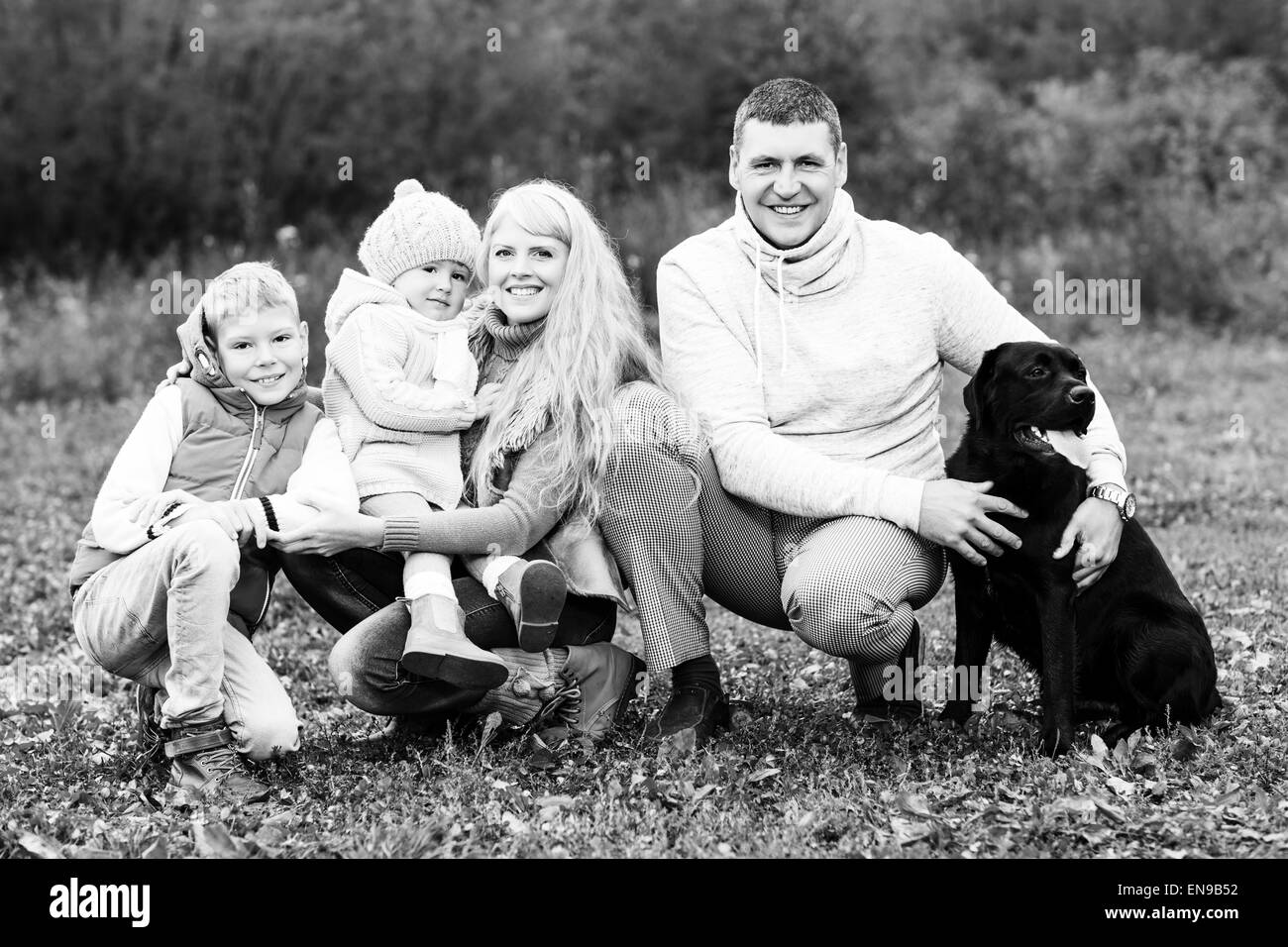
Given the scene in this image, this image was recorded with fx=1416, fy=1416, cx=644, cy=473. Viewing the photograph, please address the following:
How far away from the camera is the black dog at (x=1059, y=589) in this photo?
4043mm

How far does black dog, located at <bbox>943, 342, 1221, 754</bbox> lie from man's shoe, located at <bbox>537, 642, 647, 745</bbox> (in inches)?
41.3

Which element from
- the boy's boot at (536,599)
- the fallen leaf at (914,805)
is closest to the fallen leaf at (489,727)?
the boy's boot at (536,599)

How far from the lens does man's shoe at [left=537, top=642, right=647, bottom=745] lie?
14.3ft

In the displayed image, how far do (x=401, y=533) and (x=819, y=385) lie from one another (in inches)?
52.3

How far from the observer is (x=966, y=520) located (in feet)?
13.1

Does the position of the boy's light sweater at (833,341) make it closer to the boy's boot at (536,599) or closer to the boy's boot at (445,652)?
the boy's boot at (536,599)

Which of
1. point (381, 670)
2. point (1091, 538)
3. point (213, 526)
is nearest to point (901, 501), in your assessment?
point (1091, 538)

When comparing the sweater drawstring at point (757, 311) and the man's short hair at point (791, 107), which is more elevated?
the man's short hair at point (791, 107)

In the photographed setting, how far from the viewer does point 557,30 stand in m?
19.1

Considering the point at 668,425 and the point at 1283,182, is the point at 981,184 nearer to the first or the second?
the point at 1283,182

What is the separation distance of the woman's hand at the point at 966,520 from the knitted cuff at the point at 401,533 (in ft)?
4.74

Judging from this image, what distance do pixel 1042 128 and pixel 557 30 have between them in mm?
6695

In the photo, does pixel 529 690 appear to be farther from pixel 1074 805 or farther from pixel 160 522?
pixel 1074 805
